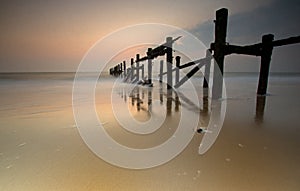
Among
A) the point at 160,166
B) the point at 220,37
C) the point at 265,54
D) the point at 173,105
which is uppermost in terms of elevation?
the point at 220,37

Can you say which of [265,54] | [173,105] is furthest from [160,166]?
[265,54]

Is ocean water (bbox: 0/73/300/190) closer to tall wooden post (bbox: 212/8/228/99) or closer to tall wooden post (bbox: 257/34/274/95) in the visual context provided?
tall wooden post (bbox: 212/8/228/99)

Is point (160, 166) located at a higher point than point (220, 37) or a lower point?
lower

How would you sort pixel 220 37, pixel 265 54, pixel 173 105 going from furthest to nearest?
pixel 265 54
pixel 220 37
pixel 173 105

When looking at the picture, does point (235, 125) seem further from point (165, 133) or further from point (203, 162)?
point (203, 162)

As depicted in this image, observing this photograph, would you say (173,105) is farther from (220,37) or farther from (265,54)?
(265,54)

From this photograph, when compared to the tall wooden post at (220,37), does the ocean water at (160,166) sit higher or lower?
lower

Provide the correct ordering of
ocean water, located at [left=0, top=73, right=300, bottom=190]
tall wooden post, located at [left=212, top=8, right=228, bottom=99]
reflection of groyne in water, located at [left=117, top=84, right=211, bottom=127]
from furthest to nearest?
tall wooden post, located at [left=212, top=8, right=228, bottom=99], reflection of groyne in water, located at [left=117, top=84, right=211, bottom=127], ocean water, located at [left=0, top=73, right=300, bottom=190]

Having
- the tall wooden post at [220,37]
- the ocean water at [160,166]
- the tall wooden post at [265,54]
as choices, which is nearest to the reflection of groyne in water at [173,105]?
the ocean water at [160,166]

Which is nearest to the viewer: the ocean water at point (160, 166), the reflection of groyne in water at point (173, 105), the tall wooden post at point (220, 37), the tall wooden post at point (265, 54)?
the ocean water at point (160, 166)

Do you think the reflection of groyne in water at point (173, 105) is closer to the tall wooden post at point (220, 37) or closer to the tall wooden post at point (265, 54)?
the tall wooden post at point (220, 37)

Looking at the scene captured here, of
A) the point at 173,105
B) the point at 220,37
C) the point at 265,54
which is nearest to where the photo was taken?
the point at 173,105

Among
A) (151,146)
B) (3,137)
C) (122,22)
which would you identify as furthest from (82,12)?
(151,146)

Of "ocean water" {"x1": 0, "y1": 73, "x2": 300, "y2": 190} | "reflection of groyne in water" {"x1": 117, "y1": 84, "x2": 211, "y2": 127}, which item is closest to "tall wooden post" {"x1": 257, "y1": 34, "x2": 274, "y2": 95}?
"reflection of groyne in water" {"x1": 117, "y1": 84, "x2": 211, "y2": 127}
